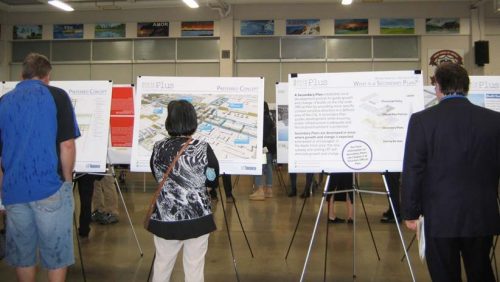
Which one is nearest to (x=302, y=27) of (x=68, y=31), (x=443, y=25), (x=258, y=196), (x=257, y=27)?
(x=257, y=27)

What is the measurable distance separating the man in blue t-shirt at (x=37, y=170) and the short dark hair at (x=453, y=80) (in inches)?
77.3

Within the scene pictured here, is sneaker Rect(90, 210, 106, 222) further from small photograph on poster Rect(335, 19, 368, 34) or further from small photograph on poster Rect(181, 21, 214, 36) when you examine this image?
small photograph on poster Rect(335, 19, 368, 34)

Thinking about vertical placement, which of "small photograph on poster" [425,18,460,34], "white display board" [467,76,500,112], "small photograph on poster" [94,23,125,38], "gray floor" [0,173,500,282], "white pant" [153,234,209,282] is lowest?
"gray floor" [0,173,500,282]

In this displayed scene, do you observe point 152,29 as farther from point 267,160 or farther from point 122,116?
point 122,116

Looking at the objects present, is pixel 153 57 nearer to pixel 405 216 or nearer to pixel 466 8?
pixel 466 8

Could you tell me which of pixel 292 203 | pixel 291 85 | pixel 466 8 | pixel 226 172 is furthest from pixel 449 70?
pixel 466 8

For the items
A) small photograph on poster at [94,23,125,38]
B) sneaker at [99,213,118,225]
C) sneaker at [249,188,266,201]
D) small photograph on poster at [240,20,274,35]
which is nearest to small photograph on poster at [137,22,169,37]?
small photograph on poster at [94,23,125,38]

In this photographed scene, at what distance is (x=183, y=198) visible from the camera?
2.17 meters

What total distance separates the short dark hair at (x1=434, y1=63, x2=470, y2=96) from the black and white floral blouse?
125 cm

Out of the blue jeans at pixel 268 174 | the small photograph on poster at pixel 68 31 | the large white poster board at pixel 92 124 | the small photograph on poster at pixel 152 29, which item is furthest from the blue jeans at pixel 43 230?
the small photograph on poster at pixel 68 31

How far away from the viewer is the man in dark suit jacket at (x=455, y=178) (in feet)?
6.28

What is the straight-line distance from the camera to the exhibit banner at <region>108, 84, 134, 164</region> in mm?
4312

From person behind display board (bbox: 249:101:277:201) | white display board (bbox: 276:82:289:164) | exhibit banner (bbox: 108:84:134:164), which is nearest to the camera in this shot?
exhibit banner (bbox: 108:84:134:164)

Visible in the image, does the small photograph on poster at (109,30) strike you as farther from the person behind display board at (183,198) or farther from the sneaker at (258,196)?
the person behind display board at (183,198)
